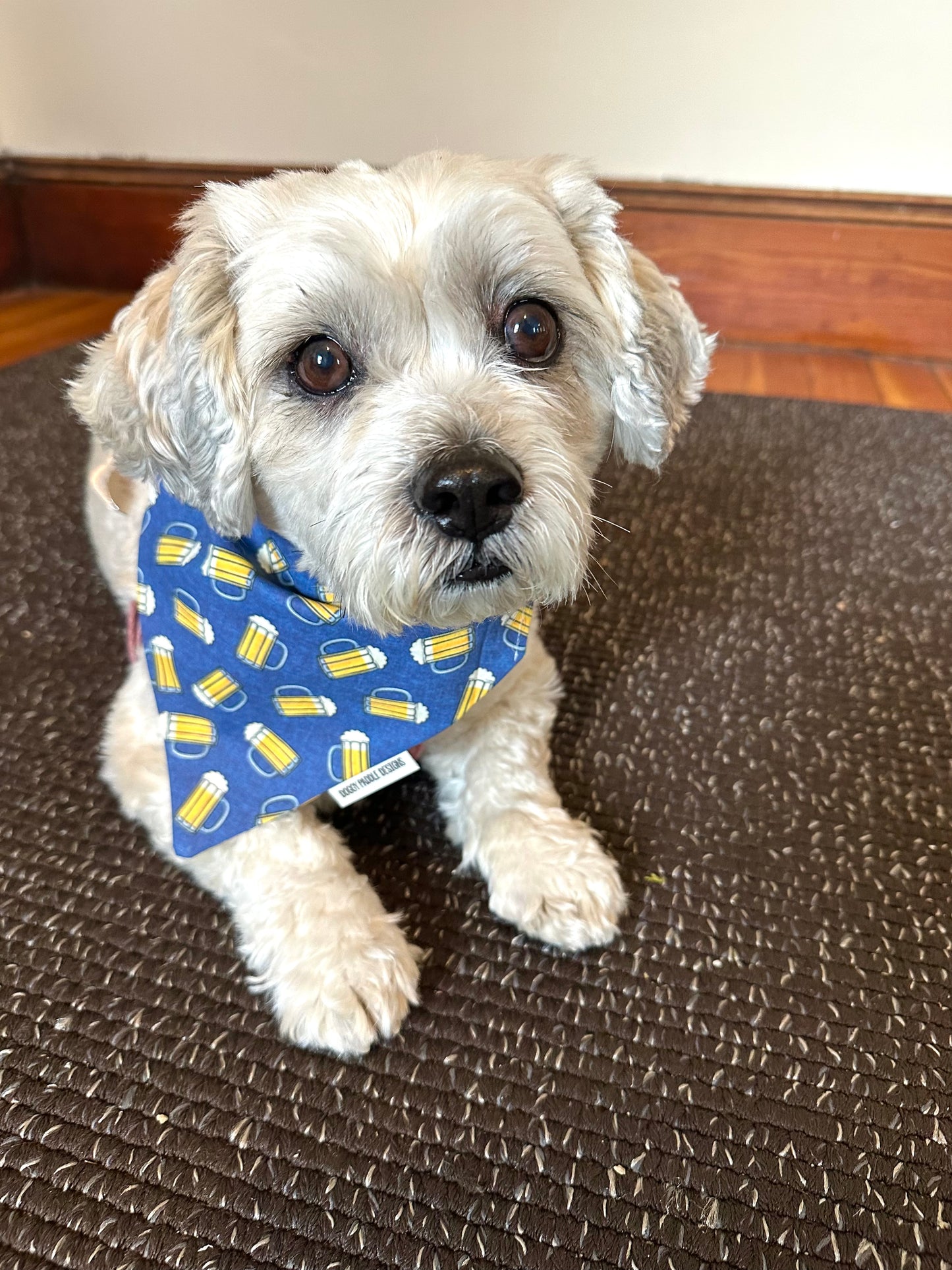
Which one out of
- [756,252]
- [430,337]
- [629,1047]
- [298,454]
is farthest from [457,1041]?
[756,252]

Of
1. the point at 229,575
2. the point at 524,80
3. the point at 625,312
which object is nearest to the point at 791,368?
the point at 524,80

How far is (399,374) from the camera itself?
3.45 feet

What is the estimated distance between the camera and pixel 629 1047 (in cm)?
105

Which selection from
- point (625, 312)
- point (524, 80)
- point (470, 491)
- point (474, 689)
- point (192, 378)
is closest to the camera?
point (470, 491)

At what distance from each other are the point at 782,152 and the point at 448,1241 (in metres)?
3.15

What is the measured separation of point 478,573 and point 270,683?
0.39m

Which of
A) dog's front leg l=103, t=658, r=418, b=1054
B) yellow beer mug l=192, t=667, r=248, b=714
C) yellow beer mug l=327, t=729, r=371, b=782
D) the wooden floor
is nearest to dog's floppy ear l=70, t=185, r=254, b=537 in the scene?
yellow beer mug l=192, t=667, r=248, b=714

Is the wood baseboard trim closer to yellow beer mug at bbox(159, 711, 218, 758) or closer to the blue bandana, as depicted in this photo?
the blue bandana

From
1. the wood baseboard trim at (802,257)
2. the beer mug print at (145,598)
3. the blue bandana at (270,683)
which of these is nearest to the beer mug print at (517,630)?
the blue bandana at (270,683)

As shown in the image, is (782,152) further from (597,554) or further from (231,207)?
(231,207)

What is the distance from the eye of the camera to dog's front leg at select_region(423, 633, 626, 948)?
1.15m

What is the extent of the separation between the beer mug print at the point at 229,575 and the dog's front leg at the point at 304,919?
28cm

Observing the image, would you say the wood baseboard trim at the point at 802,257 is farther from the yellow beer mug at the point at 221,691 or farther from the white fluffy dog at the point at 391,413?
the yellow beer mug at the point at 221,691

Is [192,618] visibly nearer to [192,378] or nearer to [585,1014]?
[192,378]
